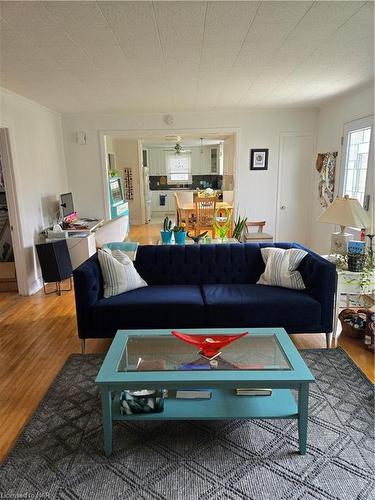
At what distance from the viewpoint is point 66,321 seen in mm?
3441

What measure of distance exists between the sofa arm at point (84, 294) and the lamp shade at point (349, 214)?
7.05ft

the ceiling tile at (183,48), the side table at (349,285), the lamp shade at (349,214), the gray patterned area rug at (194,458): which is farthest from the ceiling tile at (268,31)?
the gray patterned area rug at (194,458)

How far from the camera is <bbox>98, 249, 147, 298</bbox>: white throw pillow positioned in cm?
288

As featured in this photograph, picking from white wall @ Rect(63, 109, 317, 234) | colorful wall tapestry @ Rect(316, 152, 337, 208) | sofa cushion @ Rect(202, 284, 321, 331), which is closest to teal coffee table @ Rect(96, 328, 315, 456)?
sofa cushion @ Rect(202, 284, 321, 331)

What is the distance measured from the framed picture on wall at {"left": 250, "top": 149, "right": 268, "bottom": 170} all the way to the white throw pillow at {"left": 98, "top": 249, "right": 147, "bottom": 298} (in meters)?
3.39

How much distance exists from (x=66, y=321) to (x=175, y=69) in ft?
8.73

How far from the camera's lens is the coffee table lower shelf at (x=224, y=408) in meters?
1.74

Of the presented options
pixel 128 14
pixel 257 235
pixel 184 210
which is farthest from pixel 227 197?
pixel 128 14

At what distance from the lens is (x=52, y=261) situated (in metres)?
4.19

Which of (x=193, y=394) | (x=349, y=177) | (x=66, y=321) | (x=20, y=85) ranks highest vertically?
(x=20, y=85)

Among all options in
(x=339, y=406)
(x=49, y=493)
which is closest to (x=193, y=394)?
(x=49, y=493)

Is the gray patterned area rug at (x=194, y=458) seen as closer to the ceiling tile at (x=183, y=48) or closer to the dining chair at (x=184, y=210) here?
the ceiling tile at (x=183, y=48)

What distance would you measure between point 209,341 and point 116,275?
1.21 meters

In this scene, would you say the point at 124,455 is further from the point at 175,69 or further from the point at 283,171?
the point at 283,171
